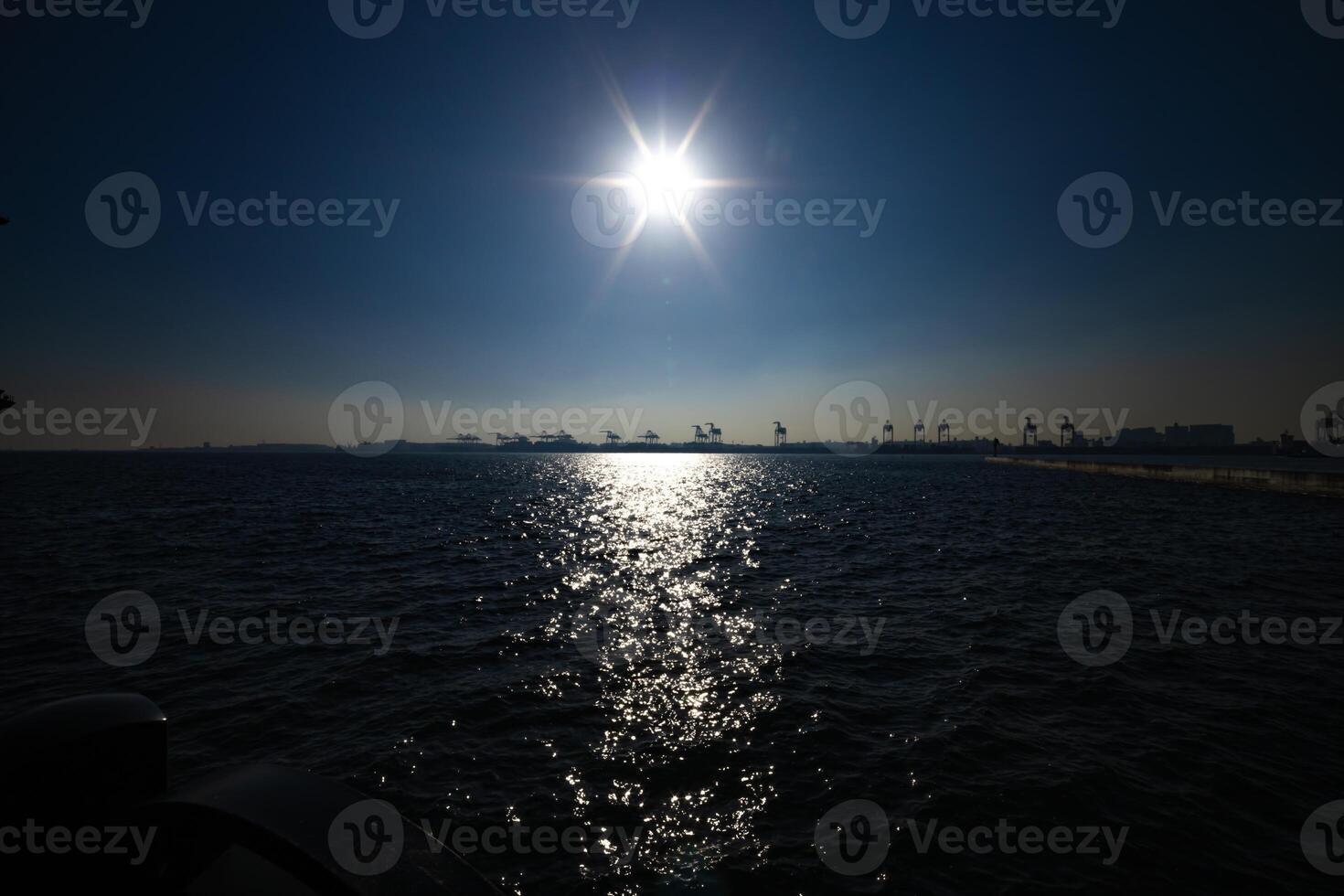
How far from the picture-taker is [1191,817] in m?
6.86

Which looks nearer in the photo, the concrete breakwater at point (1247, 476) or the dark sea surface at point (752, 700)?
the dark sea surface at point (752, 700)

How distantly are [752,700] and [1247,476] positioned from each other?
78.0 m

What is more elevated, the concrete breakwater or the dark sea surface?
the concrete breakwater

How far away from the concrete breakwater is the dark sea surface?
38487 millimetres

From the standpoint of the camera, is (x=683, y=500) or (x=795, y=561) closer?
(x=795, y=561)

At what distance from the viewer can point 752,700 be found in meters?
10.1

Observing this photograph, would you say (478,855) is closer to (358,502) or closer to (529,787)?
(529,787)

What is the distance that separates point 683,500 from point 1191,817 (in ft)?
171

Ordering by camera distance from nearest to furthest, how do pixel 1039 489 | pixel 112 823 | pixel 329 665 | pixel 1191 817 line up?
pixel 112 823
pixel 1191 817
pixel 329 665
pixel 1039 489

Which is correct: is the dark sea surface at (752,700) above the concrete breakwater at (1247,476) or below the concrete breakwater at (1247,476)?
below

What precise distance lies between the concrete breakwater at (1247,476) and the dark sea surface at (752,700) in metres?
38.5

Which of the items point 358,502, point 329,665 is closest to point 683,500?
point 358,502

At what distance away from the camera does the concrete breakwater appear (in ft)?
154

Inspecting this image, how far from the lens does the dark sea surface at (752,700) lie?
6477 mm
